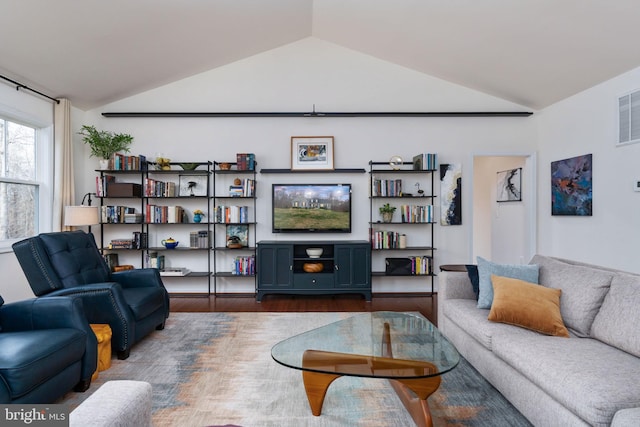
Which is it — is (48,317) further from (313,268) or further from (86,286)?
(313,268)

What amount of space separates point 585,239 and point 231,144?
4753mm

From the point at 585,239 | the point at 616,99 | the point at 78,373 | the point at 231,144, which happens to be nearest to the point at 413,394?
the point at 78,373

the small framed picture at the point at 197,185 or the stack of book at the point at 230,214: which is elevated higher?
the small framed picture at the point at 197,185

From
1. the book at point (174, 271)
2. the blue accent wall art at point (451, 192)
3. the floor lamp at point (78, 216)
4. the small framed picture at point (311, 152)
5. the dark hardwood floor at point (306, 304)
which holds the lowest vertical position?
the dark hardwood floor at point (306, 304)

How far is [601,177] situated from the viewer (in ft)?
12.9

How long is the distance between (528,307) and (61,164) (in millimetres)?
5191

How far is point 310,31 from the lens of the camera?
494cm

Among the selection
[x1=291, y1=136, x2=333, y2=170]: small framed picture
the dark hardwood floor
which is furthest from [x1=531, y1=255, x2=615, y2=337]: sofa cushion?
[x1=291, y1=136, x2=333, y2=170]: small framed picture

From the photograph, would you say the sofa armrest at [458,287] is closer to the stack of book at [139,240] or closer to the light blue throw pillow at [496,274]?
the light blue throw pillow at [496,274]

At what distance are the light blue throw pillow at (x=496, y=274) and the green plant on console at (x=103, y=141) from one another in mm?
4745

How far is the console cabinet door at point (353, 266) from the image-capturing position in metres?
4.74

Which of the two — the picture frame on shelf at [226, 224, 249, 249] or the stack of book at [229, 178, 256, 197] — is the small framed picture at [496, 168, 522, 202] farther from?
the picture frame on shelf at [226, 224, 249, 249]

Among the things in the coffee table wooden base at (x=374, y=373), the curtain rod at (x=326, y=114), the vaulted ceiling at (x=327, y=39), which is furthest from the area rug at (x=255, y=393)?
the curtain rod at (x=326, y=114)

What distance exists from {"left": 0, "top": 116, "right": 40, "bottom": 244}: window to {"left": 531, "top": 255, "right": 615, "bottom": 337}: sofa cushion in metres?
5.22
